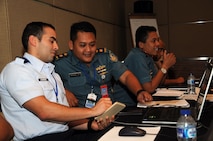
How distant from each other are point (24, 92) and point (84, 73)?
900 mm

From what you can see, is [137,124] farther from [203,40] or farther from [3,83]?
[203,40]

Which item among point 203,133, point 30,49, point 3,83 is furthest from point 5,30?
point 203,133

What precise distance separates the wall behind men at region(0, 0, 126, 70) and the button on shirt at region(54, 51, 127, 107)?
390mm

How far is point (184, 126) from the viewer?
3.54ft

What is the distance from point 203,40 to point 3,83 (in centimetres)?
458

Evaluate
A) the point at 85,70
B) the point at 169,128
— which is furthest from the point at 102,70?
the point at 169,128

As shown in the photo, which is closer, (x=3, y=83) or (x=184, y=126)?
(x=184, y=126)

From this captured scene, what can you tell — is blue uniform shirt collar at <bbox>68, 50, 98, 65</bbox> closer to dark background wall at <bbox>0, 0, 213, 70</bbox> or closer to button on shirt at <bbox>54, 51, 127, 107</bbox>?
button on shirt at <bbox>54, 51, 127, 107</bbox>

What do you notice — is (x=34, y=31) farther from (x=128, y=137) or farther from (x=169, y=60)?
(x=169, y=60)

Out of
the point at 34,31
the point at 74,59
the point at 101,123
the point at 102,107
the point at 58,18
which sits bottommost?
the point at 101,123

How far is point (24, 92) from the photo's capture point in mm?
1435

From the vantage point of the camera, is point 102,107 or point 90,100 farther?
point 90,100

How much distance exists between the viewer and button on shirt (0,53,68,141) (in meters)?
1.45

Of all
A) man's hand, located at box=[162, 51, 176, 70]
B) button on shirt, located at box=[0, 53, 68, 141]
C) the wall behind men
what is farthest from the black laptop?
man's hand, located at box=[162, 51, 176, 70]
